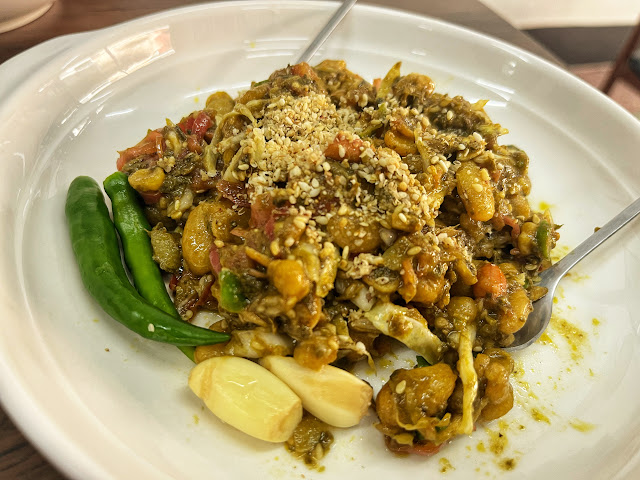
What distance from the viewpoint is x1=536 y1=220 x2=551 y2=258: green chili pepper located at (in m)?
2.87

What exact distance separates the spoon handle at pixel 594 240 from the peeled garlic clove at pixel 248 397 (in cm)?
179

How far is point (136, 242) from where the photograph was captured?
9.04ft

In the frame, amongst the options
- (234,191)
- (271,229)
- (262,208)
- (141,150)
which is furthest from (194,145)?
(271,229)

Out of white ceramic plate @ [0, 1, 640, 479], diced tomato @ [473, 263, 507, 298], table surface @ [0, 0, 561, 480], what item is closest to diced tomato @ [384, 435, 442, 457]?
white ceramic plate @ [0, 1, 640, 479]

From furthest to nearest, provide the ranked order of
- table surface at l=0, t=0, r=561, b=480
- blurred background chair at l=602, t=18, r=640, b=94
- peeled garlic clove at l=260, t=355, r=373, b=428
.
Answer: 1. blurred background chair at l=602, t=18, r=640, b=94
2. table surface at l=0, t=0, r=561, b=480
3. peeled garlic clove at l=260, t=355, r=373, b=428

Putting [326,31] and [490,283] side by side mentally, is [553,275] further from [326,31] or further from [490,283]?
[326,31]

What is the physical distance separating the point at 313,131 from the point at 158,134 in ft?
3.35

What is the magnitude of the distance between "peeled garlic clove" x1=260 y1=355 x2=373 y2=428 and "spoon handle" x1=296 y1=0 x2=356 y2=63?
2657 mm

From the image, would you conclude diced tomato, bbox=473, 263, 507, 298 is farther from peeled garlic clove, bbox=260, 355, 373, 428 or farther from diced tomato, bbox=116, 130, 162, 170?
diced tomato, bbox=116, 130, 162, 170

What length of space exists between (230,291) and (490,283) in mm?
1385

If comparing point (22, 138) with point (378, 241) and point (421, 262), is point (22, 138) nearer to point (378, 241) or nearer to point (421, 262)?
point (378, 241)

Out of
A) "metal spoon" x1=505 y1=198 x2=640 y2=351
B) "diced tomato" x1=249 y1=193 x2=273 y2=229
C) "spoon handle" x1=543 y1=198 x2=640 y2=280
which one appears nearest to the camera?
"diced tomato" x1=249 y1=193 x2=273 y2=229

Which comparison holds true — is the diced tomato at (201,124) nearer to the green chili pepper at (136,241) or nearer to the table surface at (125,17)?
the green chili pepper at (136,241)

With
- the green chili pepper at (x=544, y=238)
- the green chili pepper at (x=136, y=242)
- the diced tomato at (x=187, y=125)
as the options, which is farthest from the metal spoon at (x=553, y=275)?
the diced tomato at (x=187, y=125)
